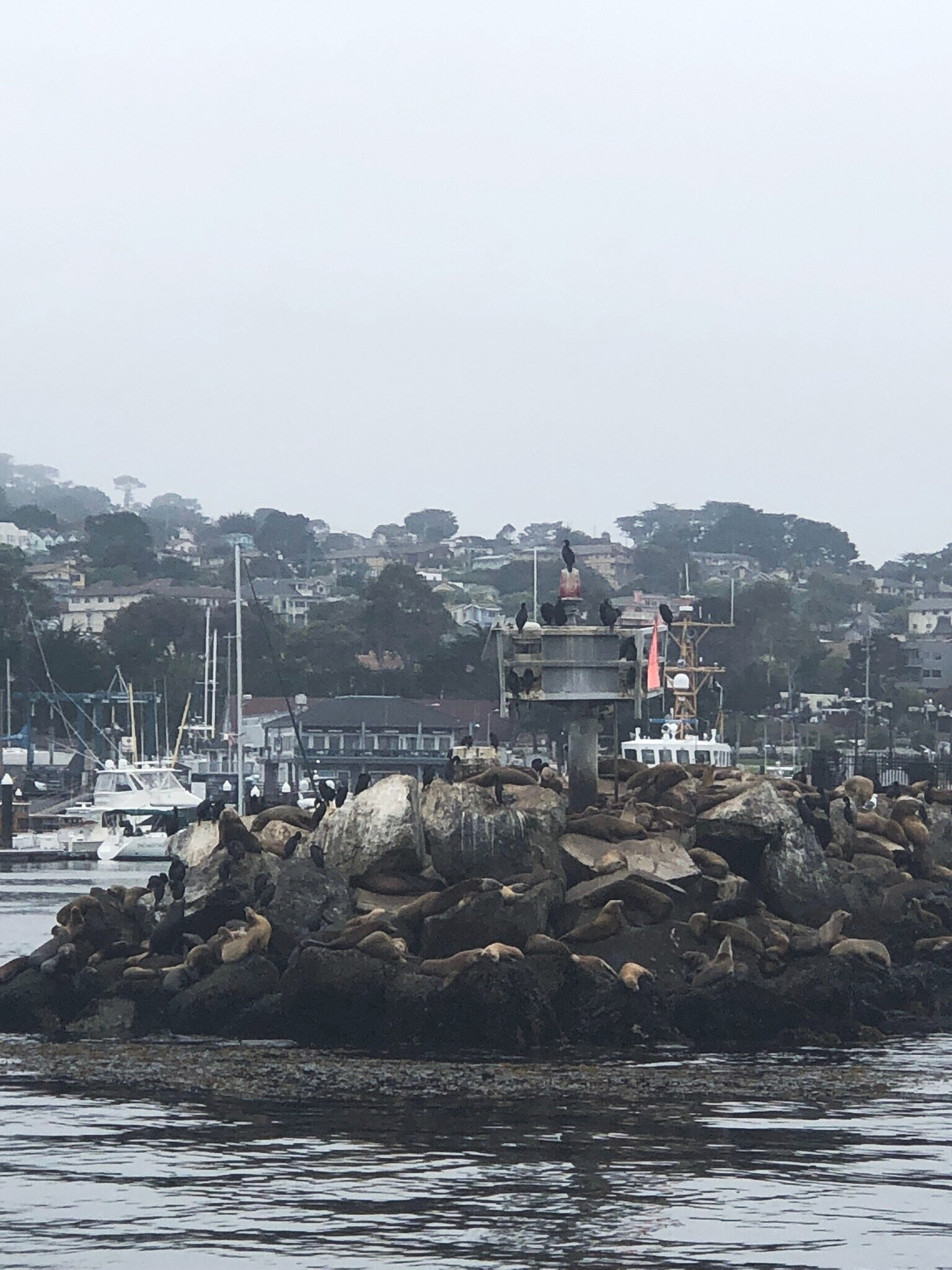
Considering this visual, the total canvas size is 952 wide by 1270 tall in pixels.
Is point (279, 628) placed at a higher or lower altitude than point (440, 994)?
higher

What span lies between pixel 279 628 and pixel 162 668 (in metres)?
21.8

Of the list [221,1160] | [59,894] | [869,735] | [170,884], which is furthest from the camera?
[869,735]

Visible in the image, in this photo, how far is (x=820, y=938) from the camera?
36594mm

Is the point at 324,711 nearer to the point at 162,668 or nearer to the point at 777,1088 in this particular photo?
the point at 162,668

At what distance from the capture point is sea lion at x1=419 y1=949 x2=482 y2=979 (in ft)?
109

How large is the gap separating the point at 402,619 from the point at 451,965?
154 metres

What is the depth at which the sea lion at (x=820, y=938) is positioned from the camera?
1420 inches

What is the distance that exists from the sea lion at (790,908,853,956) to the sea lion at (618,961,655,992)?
296 cm

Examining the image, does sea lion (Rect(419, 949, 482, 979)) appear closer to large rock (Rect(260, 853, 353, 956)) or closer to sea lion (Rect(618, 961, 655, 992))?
sea lion (Rect(618, 961, 655, 992))

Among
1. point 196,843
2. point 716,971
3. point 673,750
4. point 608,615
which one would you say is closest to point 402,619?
point 673,750

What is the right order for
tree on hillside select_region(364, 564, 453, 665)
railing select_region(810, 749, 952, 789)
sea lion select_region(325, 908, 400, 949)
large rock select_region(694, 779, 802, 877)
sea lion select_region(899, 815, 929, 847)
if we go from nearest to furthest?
sea lion select_region(325, 908, 400, 949) → large rock select_region(694, 779, 802, 877) → sea lion select_region(899, 815, 929, 847) → railing select_region(810, 749, 952, 789) → tree on hillside select_region(364, 564, 453, 665)

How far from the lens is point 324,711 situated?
14638 centimetres

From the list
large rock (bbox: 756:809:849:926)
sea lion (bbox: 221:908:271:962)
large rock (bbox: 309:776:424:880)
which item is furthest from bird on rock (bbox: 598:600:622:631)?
sea lion (bbox: 221:908:271:962)

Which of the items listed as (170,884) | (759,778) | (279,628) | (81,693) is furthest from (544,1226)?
(279,628)
